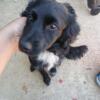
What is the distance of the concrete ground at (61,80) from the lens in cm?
297

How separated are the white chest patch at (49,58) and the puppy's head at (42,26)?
33 centimetres

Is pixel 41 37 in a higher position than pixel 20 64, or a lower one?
higher

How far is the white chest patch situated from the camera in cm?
264

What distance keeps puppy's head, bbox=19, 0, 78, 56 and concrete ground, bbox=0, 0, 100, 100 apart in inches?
32.8

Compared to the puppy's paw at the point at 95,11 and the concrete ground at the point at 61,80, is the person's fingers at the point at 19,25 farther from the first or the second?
the puppy's paw at the point at 95,11

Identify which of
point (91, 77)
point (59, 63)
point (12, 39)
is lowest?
point (91, 77)

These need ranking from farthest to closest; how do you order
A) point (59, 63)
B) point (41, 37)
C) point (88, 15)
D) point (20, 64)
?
point (88, 15), point (20, 64), point (59, 63), point (41, 37)

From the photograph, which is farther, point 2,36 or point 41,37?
point 2,36

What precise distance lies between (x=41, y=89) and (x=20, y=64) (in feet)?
1.29

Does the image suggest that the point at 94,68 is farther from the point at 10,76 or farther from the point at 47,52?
the point at 10,76

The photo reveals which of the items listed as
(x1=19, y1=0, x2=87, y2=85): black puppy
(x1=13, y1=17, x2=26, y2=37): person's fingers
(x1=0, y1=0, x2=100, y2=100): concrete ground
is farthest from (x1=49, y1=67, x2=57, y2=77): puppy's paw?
(x1=13, y1=17, x2=26, y2=37): person's fingers

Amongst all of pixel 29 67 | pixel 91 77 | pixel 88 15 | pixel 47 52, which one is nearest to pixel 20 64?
pixel 29 67

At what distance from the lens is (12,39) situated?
7.66ft

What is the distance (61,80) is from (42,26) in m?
1.07
